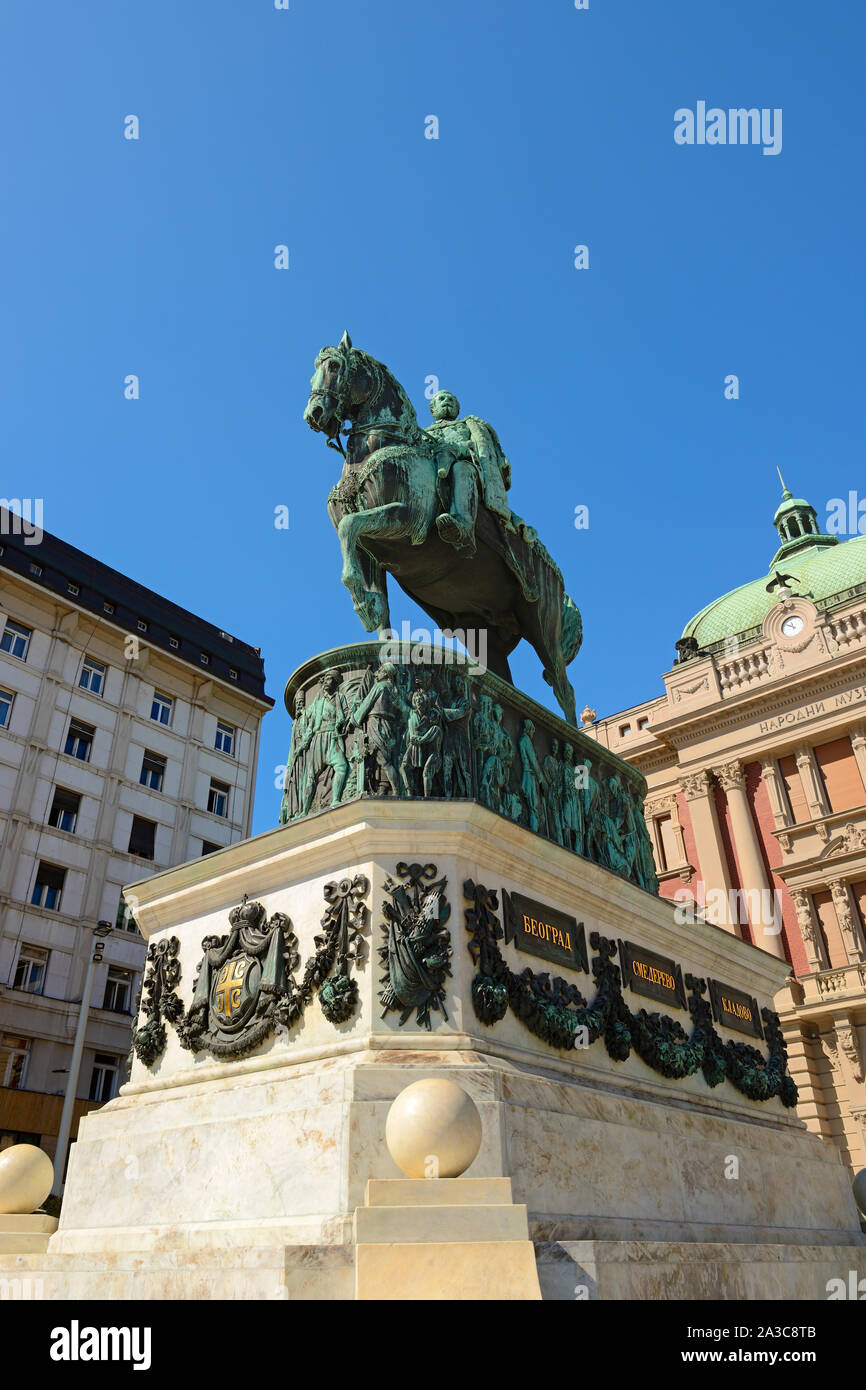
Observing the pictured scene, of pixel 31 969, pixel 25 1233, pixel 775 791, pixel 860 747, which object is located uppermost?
pixel 860 747

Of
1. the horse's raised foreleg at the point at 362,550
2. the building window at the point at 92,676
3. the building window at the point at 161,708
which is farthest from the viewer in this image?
the building window at the point at 161,708

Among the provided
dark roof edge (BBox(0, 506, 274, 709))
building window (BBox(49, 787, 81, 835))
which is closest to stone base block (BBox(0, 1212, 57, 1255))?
building window (BBox(49, 787, 81, 835))

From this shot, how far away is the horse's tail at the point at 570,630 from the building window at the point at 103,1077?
28575 mm

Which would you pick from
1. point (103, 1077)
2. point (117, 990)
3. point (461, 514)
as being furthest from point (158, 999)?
point (117, 990)

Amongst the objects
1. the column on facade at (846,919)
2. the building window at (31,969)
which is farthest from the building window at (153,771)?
the column on facade at (846,919)

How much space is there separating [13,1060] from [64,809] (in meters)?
9.56

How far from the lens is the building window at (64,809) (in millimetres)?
36969

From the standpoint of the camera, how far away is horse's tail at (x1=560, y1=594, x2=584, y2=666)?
41.8ft

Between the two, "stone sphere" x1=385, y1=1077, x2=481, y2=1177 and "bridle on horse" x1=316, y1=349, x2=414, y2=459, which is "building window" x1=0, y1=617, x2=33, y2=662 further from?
"stone sphere" x1=385, y1=1077, x2=481, y2=1177

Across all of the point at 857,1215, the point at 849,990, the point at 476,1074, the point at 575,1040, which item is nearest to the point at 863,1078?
the point at 849,990

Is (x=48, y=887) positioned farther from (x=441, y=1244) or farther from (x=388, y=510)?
(x=441, y=1244)

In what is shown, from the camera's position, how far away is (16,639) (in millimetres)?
38438

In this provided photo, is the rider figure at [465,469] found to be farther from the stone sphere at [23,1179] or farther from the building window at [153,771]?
the building window at [153,771]
